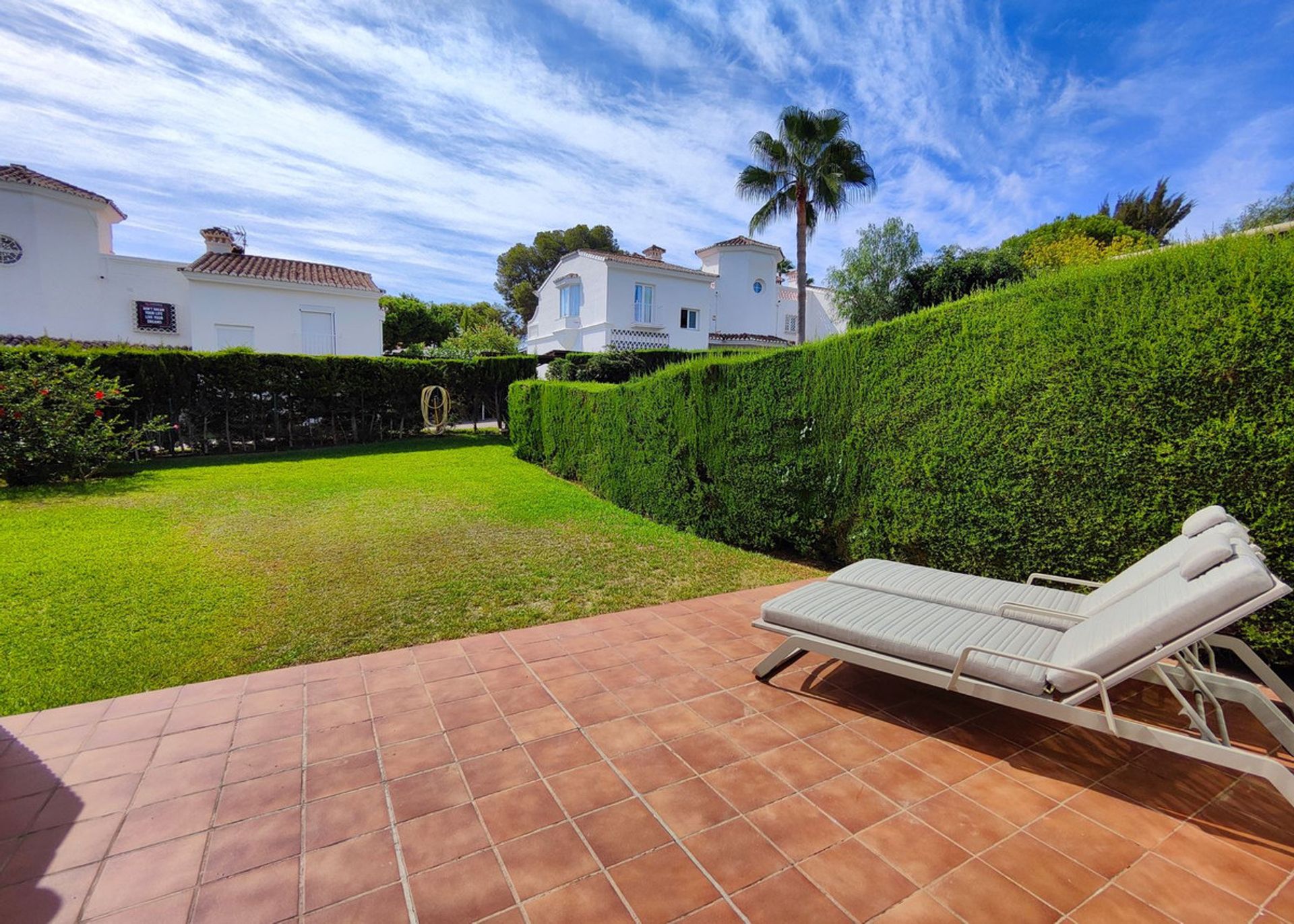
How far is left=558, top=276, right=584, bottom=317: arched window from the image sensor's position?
3230cm

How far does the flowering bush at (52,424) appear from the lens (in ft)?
30.1

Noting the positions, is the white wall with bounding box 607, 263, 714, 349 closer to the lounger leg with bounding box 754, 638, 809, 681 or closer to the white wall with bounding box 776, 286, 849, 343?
the white wall with bounding box 776, 286, 849, 343

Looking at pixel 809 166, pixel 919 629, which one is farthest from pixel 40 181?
pixel 919 629

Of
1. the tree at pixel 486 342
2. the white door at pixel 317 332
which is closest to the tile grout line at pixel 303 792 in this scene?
the white door at pixel 317 332

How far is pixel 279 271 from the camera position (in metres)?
25.0

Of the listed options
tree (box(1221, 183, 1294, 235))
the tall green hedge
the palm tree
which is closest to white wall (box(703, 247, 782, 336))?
the palm tree

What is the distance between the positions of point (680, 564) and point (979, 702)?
131 inches

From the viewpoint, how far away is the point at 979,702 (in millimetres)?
3373

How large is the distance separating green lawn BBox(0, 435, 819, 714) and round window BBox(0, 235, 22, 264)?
71.2ft

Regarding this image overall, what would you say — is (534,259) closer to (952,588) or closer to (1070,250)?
(1070,250)

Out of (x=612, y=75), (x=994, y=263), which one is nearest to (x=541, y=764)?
(x=612, y=75)

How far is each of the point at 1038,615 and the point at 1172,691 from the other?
915 mm

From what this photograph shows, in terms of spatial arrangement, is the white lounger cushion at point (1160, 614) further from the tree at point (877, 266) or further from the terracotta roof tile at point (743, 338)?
the terracotta roof tile at point (743, 338)

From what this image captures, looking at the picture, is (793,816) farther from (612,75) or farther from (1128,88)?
(1128,88)
